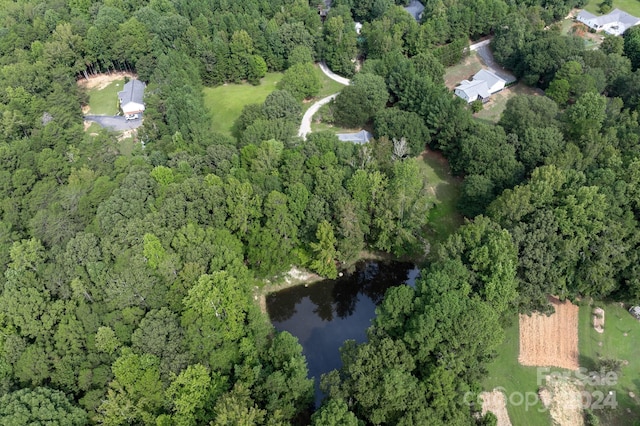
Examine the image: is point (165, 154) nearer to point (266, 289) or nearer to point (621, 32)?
point (266, 289)

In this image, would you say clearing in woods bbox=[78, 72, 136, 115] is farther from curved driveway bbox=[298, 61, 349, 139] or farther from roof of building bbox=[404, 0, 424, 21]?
roof of building bbox=[404, 0, 424, 21]

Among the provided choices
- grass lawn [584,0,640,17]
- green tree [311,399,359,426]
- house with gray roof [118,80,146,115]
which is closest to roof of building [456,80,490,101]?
grass lawn [584,0,640,17]

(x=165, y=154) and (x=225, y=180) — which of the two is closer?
(x=225, y=180)

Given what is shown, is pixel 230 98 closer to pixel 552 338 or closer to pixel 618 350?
pixel 552 338

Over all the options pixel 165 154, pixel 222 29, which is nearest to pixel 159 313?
pixel 165 154

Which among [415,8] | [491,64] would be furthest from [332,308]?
[415,8]

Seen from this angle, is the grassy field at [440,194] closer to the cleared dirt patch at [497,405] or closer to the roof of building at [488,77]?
the roof of building at [488,77]
